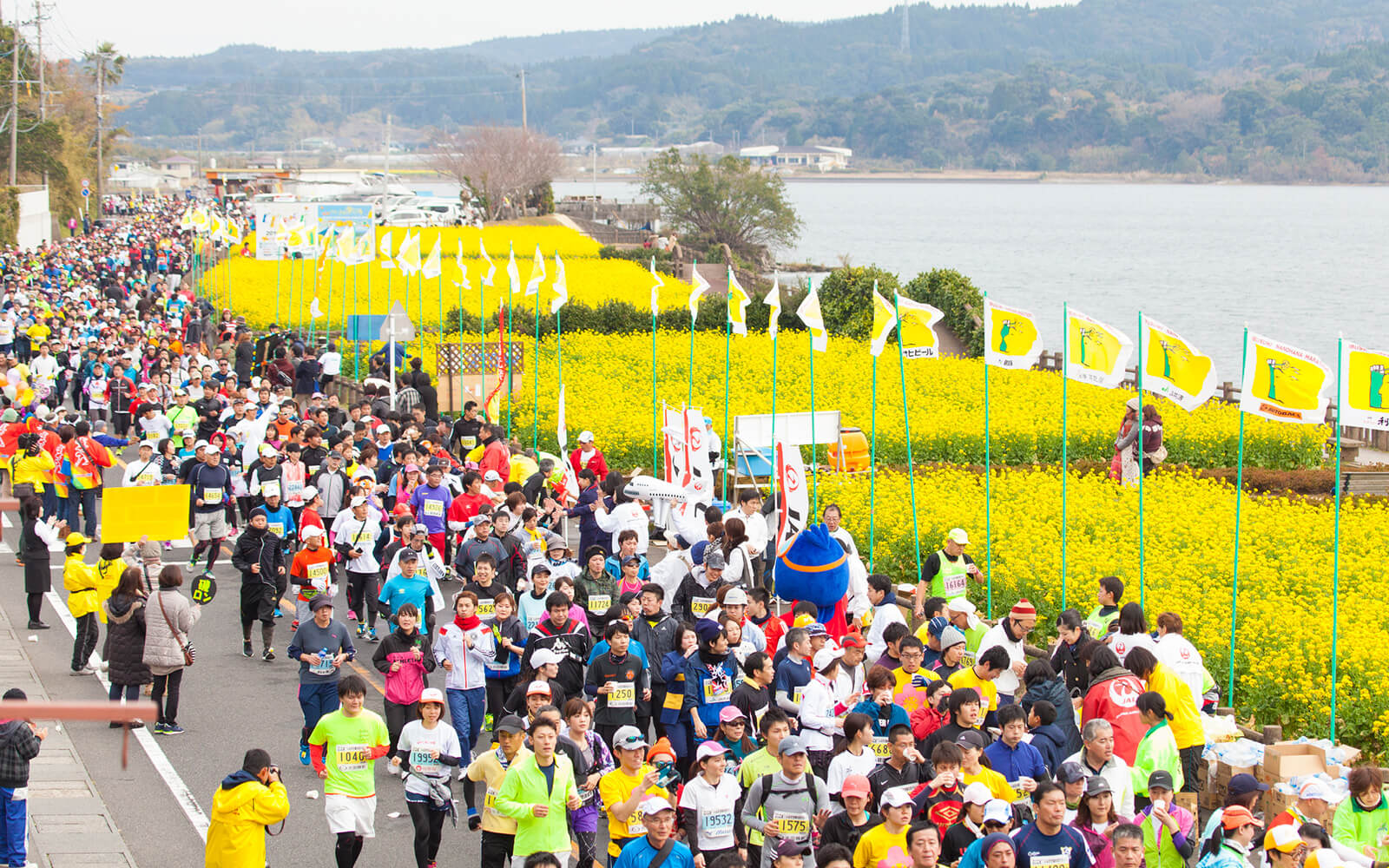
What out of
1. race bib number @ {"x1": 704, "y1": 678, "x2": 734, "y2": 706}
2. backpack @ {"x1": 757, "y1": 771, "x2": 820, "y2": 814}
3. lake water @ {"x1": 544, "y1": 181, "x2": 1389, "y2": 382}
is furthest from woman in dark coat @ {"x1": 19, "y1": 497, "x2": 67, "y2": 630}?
lake water @ {"x1": 544, "y1": 181, "x2": 1389, "y2": 382}

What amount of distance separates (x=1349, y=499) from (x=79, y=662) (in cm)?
1741

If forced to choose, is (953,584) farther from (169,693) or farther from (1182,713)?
(169,693)

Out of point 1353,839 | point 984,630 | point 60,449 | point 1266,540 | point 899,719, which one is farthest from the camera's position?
point 60,449

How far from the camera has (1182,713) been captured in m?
10.5

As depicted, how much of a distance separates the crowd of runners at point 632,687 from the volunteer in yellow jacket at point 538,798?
2 centimetres

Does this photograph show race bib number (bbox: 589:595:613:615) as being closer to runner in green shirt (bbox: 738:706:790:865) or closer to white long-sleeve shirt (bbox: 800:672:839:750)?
white long-sleeve shirt (bbox: 800:672:839:750)

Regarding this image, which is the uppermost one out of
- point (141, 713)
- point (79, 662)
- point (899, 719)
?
point (141, 713)

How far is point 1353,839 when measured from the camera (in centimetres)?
880

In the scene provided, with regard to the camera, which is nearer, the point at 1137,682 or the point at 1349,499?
the point at 1137,682

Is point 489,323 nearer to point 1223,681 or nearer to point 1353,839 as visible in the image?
point 1223,681

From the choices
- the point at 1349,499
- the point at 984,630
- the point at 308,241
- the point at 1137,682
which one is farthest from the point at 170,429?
the point at 308,241

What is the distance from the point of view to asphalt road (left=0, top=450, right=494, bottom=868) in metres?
10.9

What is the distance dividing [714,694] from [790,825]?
6.92 feet

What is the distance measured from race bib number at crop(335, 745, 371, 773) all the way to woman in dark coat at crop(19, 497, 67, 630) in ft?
23.0
